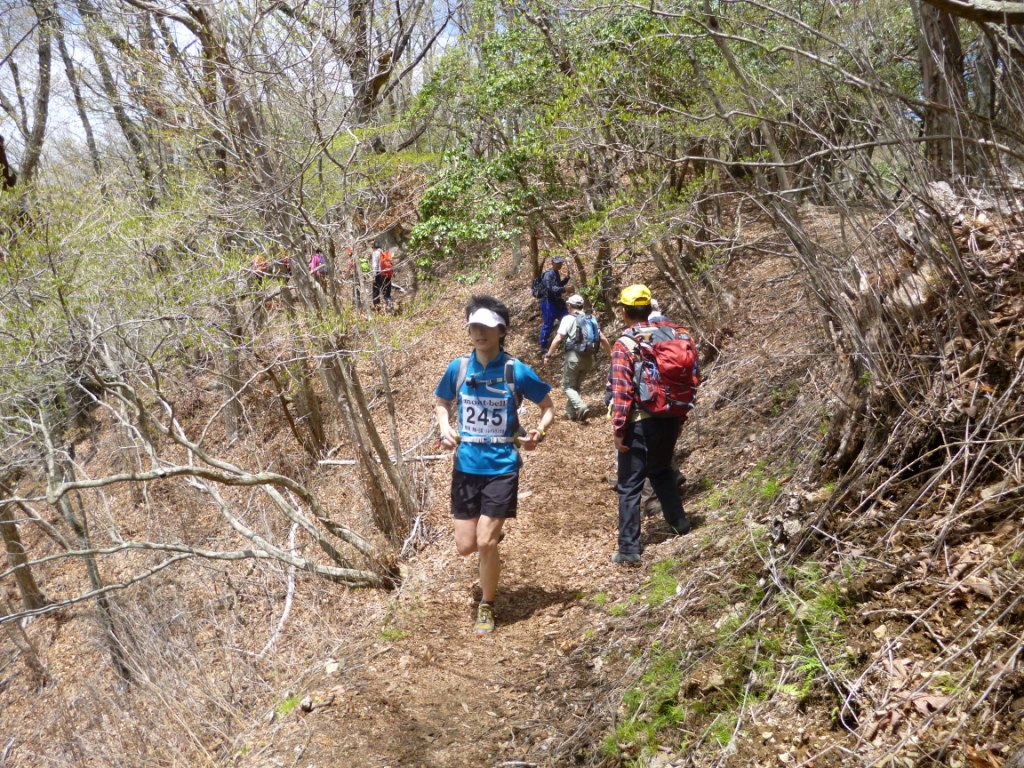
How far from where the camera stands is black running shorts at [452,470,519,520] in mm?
4492

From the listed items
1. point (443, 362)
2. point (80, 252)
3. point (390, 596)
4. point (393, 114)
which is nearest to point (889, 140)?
point (390, 596)

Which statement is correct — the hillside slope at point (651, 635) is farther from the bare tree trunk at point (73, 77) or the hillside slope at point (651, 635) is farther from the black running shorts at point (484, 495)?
the bare tree trunk at point (73, 77)

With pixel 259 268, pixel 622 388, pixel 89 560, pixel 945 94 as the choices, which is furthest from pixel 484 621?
pixel 89 560

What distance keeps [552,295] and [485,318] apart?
765 cm

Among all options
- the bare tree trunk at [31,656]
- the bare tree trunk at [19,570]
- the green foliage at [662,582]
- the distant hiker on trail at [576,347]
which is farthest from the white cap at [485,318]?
the bare tree trunk at [31,656]

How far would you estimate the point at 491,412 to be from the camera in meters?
4.51

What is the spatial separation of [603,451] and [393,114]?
689 centimetres

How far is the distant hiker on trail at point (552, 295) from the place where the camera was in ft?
38.9

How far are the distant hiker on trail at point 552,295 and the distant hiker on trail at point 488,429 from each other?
7224mm

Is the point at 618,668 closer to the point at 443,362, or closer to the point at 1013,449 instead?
the point at 1013,449

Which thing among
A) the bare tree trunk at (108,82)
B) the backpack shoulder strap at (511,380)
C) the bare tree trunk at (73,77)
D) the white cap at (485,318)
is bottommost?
the backpack shoulder strap at (511,380)

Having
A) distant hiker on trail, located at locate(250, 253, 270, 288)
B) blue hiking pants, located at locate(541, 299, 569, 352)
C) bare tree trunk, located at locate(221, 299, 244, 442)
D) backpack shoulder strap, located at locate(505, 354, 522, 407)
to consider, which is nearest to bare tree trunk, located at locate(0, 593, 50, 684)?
bare tree trunk, located at locate(221, 299, 244, 442)

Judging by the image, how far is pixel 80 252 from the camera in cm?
837

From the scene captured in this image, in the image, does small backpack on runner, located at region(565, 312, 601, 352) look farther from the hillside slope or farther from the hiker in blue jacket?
the hiker in blue jacket
